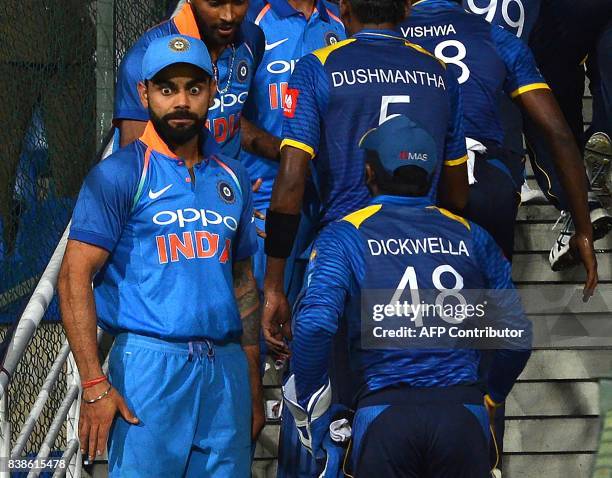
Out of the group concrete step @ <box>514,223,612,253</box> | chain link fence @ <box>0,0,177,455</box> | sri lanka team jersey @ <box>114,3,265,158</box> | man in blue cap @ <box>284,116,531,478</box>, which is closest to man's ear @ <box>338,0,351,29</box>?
sri lanka team jersey @ <box>114,3,265,158</box>

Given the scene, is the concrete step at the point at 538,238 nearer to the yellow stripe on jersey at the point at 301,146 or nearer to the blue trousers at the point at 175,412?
the yellow stripe on jersey at the point at 301,146

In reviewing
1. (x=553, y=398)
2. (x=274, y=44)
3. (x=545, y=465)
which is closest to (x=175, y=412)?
(x=274, y=44)

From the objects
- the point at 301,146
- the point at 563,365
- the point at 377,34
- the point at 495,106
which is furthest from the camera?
the point at 563,365

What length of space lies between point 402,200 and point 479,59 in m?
1.42

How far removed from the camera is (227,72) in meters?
6.07

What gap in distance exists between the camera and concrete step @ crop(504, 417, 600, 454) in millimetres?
6891

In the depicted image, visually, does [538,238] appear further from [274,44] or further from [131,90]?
[131,90]

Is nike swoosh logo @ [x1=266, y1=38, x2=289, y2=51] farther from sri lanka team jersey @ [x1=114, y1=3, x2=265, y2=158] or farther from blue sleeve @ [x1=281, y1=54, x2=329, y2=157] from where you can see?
blue sleeve @ [x1=281, y1=54, x2=329, y2=157]

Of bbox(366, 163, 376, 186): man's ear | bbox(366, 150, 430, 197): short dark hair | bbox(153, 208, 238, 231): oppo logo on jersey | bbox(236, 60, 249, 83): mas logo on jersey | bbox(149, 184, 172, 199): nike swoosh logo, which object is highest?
bbox(236, 60, 249, 83): mas logo on jersey

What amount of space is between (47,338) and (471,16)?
2783mm

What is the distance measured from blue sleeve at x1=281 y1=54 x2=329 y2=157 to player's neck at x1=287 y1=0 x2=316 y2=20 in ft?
4.54

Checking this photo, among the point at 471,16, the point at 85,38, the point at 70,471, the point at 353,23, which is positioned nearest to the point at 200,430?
the point at 70,471

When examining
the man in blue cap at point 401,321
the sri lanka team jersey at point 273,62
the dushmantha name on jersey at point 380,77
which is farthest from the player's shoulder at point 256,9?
the man in blue cap at point 401,321

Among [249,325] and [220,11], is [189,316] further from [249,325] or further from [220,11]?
[220,11]
